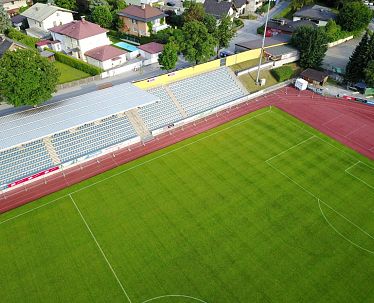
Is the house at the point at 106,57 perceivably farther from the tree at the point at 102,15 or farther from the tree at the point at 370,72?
the tree at the point at 370,72

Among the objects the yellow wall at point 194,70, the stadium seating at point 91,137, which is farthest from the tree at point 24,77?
the yellow wall at point 194,70

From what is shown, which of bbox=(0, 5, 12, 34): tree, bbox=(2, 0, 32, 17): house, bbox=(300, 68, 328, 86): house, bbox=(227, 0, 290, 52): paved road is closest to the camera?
bbox=(300, 68, 328, 86): house

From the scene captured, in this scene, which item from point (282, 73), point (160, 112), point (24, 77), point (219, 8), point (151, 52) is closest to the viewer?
point (24, 77)

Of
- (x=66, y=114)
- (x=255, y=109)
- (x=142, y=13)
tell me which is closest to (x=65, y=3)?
(x=142, y=13)

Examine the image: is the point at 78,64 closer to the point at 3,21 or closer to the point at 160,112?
the point at 160,112

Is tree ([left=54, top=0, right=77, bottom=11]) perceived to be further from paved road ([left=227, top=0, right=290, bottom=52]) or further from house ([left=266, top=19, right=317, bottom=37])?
house ([left=266, top=19, right=317, bottom=37])

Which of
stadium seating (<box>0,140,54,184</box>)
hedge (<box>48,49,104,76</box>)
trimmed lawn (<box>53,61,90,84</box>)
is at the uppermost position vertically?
hedge (<box>48,49,104,76</box>)

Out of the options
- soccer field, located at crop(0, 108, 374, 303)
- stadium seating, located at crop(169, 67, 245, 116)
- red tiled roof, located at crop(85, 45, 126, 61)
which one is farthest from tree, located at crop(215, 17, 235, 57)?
soccer field, located at crop(0, 108, 374, 303)

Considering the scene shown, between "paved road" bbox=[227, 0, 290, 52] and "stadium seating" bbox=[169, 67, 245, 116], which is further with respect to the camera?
"paved road" bbox=[227, 0, 290, 52]
